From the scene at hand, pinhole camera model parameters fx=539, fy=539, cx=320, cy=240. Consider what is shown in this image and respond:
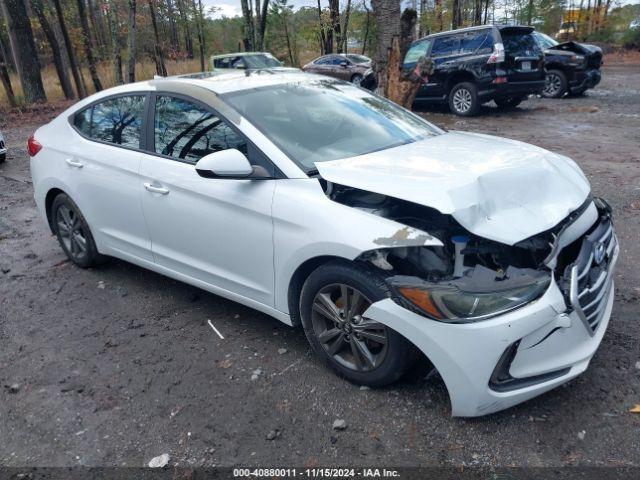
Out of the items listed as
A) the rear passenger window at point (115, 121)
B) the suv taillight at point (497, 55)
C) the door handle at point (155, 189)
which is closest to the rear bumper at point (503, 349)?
the door handle at point (155, 189)

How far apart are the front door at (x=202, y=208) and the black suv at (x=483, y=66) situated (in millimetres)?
9630

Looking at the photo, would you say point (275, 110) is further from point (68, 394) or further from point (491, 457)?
point (491, 457)

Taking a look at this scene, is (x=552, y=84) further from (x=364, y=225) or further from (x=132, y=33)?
(x=364, y=225)

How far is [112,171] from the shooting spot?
4090mm

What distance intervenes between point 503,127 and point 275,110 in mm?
8626

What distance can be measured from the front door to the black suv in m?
9.63

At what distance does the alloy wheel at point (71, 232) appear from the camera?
4.72 meters

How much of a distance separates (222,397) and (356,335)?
85 centimetres

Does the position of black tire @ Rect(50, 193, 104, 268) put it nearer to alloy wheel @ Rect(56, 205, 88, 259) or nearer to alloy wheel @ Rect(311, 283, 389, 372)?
alloy wheel @ Rect(56, 205, 88, 259)

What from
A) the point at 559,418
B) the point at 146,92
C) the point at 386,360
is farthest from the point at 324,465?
the point at 146,92

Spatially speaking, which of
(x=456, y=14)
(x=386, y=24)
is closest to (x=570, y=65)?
(x=386, y=24)

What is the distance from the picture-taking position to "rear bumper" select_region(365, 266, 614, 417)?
241 centimetres

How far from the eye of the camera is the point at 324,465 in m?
2.53

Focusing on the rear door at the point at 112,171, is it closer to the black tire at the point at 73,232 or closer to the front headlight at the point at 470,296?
the black tire at the point at 73,232
